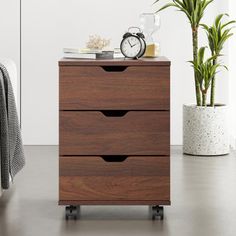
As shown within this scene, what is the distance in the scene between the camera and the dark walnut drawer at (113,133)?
11.1 ft

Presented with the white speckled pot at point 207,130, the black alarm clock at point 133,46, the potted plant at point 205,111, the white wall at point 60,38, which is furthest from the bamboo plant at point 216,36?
the black alarm clock at point 133,46

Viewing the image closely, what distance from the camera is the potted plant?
5.09 meters

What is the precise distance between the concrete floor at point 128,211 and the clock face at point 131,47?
27.6 inches

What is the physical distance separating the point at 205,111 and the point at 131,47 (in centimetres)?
169

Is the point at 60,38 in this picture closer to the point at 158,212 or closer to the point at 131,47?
the point at 131,47

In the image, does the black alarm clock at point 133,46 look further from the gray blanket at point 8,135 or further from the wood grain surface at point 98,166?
the gray blanket at point 8,135

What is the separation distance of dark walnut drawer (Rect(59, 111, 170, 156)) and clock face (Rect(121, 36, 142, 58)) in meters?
0.28

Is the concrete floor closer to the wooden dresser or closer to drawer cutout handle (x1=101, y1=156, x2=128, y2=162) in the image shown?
the wooden dresser

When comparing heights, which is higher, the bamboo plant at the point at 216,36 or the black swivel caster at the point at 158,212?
the bamboo plant at the point at 216,36

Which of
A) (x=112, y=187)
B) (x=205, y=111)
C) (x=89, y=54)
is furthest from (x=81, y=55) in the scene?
(x=205, y=111)

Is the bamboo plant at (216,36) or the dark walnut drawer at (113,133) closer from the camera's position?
the dark walnut drawer at (113,133)

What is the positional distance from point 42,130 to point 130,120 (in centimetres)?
235

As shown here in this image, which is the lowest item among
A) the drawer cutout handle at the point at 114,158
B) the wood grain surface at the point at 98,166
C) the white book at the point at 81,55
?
the wood grain surface at the point at 98,166

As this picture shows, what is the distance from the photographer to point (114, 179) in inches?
134
